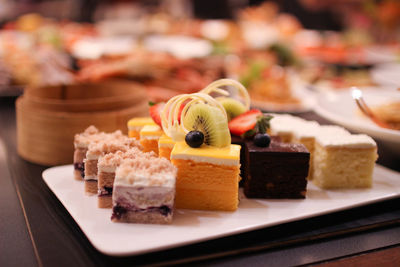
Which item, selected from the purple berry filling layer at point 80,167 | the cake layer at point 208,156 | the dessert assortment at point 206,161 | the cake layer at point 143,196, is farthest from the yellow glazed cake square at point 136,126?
the cake layer at point 143,196

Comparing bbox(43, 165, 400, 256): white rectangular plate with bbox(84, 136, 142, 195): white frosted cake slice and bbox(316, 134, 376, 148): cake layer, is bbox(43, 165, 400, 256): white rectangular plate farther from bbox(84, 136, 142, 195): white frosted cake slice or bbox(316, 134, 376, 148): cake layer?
bbox(316, 134, 376, 148): cake layer

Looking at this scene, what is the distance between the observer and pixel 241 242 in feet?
3.92

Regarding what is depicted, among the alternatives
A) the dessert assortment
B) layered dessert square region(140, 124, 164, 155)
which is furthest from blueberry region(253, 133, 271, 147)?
layered dessert square region(140, 124, 164, 155)

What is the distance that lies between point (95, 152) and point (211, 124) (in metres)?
0.41

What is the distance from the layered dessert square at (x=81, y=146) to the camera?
58.0 inches

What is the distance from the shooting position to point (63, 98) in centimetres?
217

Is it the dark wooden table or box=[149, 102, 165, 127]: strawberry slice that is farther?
box=[149, 102, 165, 127]: strawberry slice

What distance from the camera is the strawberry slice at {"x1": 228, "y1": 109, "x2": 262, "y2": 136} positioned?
4.81 ft

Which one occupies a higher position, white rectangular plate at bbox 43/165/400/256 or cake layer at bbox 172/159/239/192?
cake layer at bbox 172/159/239/192

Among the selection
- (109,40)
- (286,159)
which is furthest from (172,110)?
(109,40)

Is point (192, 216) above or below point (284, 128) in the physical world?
below

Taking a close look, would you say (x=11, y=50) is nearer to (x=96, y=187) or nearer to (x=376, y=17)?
(x=96, y=187)

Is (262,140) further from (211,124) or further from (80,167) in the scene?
(80,167)

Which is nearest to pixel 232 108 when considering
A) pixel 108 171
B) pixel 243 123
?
pixel 243 123
